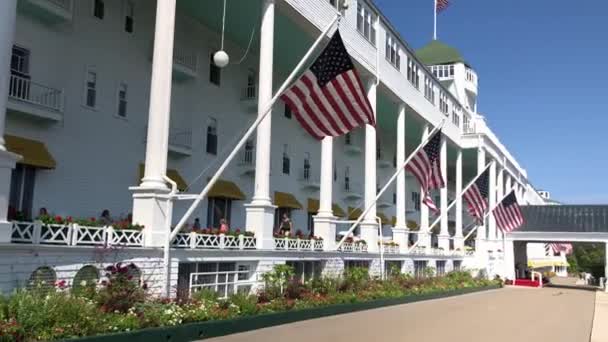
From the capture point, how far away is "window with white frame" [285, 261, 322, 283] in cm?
2317

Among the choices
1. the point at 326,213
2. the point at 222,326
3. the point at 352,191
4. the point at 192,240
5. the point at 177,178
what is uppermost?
the point at 352,191

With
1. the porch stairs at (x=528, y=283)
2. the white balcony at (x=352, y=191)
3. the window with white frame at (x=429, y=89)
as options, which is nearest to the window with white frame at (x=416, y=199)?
the porch stairs at (x=528, y=283)

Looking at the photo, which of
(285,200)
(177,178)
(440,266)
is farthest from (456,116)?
(177,178)

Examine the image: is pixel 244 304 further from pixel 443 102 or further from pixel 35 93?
pixel 443 102

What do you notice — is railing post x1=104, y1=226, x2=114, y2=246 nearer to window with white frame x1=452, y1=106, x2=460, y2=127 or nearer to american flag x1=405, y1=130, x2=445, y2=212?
american flag x1=405, y1=130, x2=445, y2=212

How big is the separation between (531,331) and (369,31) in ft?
61.3

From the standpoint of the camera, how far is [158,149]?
15.9m

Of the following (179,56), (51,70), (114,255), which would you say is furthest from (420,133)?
(114,255)

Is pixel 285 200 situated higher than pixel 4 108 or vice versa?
pixel 4 108

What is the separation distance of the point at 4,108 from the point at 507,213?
37476 millimetres

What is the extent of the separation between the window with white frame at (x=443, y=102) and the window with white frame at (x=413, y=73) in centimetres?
597

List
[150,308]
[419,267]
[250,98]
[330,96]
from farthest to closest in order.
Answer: [419,267] → [250,98] → [330,96] → [150,308]

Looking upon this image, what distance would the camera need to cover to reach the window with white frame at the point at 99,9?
21194mm

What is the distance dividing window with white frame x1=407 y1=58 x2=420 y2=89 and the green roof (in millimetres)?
22280
